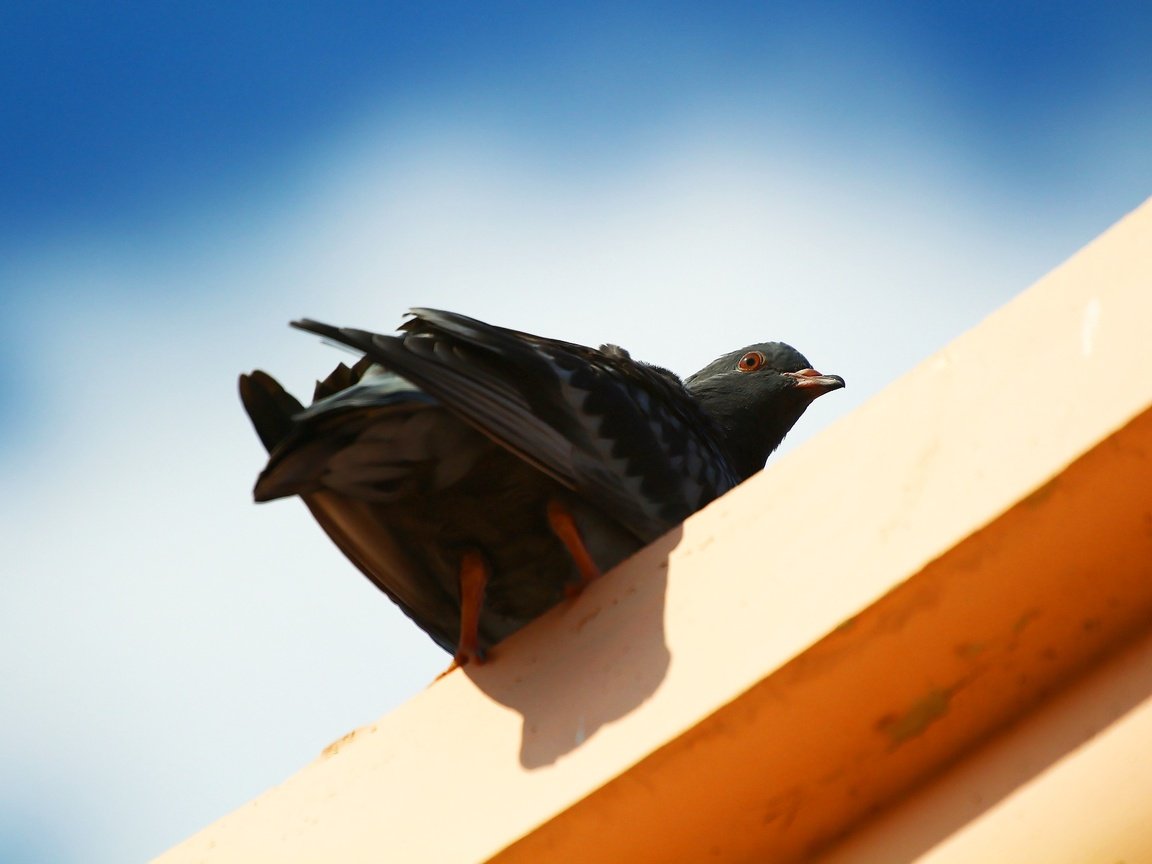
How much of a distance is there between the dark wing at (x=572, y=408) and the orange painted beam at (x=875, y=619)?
1.10 meters

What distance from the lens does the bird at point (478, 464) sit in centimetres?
409

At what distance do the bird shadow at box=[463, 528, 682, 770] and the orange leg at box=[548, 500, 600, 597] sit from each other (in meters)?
0.62

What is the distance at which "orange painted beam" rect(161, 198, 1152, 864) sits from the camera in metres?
2.79

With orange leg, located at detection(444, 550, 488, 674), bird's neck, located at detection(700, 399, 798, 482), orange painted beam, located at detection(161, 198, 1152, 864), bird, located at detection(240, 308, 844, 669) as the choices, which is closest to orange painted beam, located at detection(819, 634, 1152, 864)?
orange painted beam, located at detection(161, 198, 1152, 864)

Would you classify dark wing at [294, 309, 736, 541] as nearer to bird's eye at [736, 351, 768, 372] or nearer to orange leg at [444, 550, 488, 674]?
orange leg at [444, 550, 488, 674]

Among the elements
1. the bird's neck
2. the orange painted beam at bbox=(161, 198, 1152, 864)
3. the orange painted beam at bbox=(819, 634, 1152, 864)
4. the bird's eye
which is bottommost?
the orange painted beam at bbox=(819, 634, 1152, 864)

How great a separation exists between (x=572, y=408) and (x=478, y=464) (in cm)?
40

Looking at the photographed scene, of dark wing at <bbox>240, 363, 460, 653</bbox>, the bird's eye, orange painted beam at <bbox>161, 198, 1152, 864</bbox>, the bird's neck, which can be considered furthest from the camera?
the bird's eye

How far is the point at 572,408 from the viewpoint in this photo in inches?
197

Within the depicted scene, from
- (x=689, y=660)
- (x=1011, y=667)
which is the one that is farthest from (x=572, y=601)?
(x=1011, y=667)

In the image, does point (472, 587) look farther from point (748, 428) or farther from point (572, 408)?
point (748, 428)

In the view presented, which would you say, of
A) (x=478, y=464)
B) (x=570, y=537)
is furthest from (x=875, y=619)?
(x=478, y=464)

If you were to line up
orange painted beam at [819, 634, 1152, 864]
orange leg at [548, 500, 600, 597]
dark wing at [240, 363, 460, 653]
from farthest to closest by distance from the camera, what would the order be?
1. orange leg at [548, 500, 600, 597]
2. dark wing at [240, 363, 460, 653]
3. orange painted beam at [819, 634, 1152, 864]

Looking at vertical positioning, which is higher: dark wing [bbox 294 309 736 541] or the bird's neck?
dark wing [bbox 294 309 736 541]
